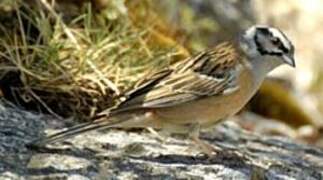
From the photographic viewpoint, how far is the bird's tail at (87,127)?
4.41m

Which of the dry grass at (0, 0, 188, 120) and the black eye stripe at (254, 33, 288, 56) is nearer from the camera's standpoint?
the black eye stripe at (254, 33, 288, 56)

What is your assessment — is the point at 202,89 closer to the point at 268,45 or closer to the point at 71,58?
the point at 268,45

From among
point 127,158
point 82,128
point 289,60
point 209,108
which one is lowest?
point 127,158

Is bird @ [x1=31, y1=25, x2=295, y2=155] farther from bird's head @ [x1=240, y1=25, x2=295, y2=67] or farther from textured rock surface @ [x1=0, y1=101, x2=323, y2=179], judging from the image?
textured rock surface @ [x1=0, y1=101, x2=323, y2=179]

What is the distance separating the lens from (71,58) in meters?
5.45

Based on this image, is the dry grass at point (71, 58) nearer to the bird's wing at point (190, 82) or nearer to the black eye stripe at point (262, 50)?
the bird's wing at point (190, 82)

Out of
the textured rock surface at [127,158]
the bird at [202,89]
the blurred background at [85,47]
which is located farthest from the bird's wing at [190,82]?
the blurred background at [85,47]

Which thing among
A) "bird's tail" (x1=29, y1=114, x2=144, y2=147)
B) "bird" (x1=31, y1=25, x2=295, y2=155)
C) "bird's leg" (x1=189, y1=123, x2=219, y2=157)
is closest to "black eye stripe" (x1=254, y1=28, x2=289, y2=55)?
"bird" (x1=31, y1=25, x2=295, y2=155)

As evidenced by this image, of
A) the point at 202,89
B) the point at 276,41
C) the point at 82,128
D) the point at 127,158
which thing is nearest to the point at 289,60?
the point at 276,41

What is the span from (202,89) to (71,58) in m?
0.93

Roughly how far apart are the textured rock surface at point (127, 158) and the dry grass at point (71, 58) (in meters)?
0.24

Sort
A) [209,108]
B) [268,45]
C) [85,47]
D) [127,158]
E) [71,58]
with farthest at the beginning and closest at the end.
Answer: [85,47]
[71,58]
[268,45]
[209,108]
[127,158]

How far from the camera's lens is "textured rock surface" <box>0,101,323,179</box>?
13.6 feet

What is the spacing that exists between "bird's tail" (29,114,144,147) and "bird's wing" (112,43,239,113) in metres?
0.05
